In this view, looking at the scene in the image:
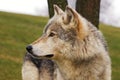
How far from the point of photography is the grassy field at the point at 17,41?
26623mm

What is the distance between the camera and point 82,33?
32.5ft

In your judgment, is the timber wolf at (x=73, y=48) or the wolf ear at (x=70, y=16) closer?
the wolf ear at (x=70, y=16)

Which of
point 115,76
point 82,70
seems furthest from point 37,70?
point 115,76

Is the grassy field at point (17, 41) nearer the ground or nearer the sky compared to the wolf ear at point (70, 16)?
nearer the ground

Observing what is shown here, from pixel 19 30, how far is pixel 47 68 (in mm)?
29926

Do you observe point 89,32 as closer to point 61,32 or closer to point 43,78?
point 61,32

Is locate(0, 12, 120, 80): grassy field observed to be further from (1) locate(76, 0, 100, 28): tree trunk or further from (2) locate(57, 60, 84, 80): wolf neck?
(2) locate(57, 60, 84, 80): wolf neck

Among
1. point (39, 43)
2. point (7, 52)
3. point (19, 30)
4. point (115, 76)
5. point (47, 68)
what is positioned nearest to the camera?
point (39, 43)

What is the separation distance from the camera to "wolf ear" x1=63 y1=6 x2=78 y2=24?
9.66 m

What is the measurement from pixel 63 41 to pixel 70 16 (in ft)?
1.87

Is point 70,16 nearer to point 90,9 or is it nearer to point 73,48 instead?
point 73,48

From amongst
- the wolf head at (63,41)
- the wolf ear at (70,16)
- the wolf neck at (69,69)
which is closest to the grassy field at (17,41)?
the wolf neck at (69,69)

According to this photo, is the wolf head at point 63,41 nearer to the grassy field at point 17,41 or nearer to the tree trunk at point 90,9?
the tree trunk at point 90,9

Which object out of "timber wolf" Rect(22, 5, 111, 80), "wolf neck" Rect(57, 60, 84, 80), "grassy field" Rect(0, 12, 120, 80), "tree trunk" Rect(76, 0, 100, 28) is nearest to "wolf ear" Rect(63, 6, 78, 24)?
"timber wolf" Rect(22, 5, 111, 80)
